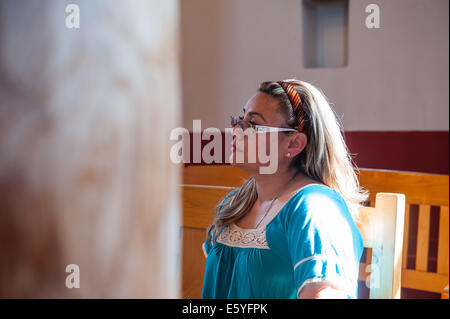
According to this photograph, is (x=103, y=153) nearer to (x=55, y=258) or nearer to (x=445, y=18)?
(x=55, y=258)

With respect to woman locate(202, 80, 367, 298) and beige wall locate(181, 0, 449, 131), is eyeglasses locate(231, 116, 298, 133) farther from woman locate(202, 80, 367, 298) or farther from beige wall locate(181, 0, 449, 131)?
beige wall locate(181, 0, 449, 131)

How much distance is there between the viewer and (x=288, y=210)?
0.74 metres

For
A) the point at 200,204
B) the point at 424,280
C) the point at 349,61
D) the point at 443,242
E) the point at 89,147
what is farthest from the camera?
the point at 349,61

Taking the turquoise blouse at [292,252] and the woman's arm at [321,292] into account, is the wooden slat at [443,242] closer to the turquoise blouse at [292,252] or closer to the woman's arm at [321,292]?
the turquoise blouse at [292,252]

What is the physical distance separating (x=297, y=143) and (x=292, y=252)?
201 mm

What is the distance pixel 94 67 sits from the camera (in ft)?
0.77

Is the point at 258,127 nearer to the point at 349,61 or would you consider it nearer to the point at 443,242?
the point at 443,242

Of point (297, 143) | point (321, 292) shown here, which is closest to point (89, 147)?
point (321, 292)

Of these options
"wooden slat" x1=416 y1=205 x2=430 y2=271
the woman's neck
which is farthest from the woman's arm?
"wooden slat" x1=416 y1=205 x2=430 y2=271

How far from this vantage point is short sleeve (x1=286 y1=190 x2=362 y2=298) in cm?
62

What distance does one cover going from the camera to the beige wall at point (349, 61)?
119 centimetres

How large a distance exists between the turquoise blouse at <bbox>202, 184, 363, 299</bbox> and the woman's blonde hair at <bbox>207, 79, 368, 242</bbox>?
5cm

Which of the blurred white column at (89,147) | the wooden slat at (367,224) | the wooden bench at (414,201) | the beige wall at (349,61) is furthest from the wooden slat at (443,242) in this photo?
the blurred white column at (89,147)

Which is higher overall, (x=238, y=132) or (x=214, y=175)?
(x=238, y=132)
